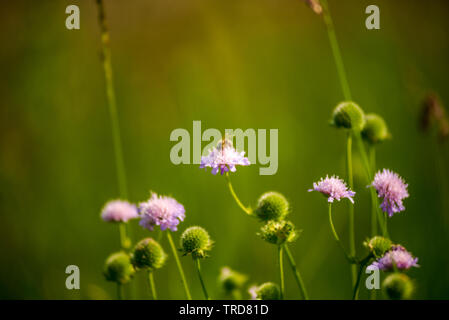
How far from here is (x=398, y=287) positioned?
1417 mm

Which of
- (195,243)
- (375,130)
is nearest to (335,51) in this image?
(375,130)

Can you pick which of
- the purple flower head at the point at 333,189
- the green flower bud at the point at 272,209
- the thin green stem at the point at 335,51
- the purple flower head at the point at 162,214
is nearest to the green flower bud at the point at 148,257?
the purple flower head at the point at 162,214

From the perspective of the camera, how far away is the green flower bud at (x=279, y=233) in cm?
158

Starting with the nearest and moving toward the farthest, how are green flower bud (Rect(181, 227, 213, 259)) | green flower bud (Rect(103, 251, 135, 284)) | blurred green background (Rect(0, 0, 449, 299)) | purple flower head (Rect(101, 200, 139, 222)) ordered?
green flower bud (Rect(181, 227, 213, 259))
green flower bud (Rect(103, 251, 135, 284))
purple flower head (Rect(101, 200, 139, 222))
blurred green background (Rect(0, 0, 449, 299))

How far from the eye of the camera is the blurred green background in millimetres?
2936

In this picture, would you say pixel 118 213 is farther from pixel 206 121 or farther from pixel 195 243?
pixel 206 121

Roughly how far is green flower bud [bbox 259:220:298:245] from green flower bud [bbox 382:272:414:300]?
396mm

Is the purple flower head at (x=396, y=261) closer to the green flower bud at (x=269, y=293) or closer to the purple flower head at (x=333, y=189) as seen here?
the purple flower head at (x=333, y=189)

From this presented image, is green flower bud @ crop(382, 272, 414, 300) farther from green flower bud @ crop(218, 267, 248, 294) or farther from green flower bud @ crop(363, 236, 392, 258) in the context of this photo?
green flower bud @ crop(218, 267, 248, 294)

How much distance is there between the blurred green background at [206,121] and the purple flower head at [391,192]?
942mm

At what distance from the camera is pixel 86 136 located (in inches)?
150

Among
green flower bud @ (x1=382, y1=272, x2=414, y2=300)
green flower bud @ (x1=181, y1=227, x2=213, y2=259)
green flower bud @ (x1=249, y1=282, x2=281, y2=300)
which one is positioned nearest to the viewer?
green flower bud @ (x1=382, y1=272, x2=414, y2=300)

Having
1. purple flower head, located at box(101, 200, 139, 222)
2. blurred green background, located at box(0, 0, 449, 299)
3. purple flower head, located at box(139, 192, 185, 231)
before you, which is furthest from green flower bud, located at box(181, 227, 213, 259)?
blurred green background, located at box(0, 0, 449, 299)
